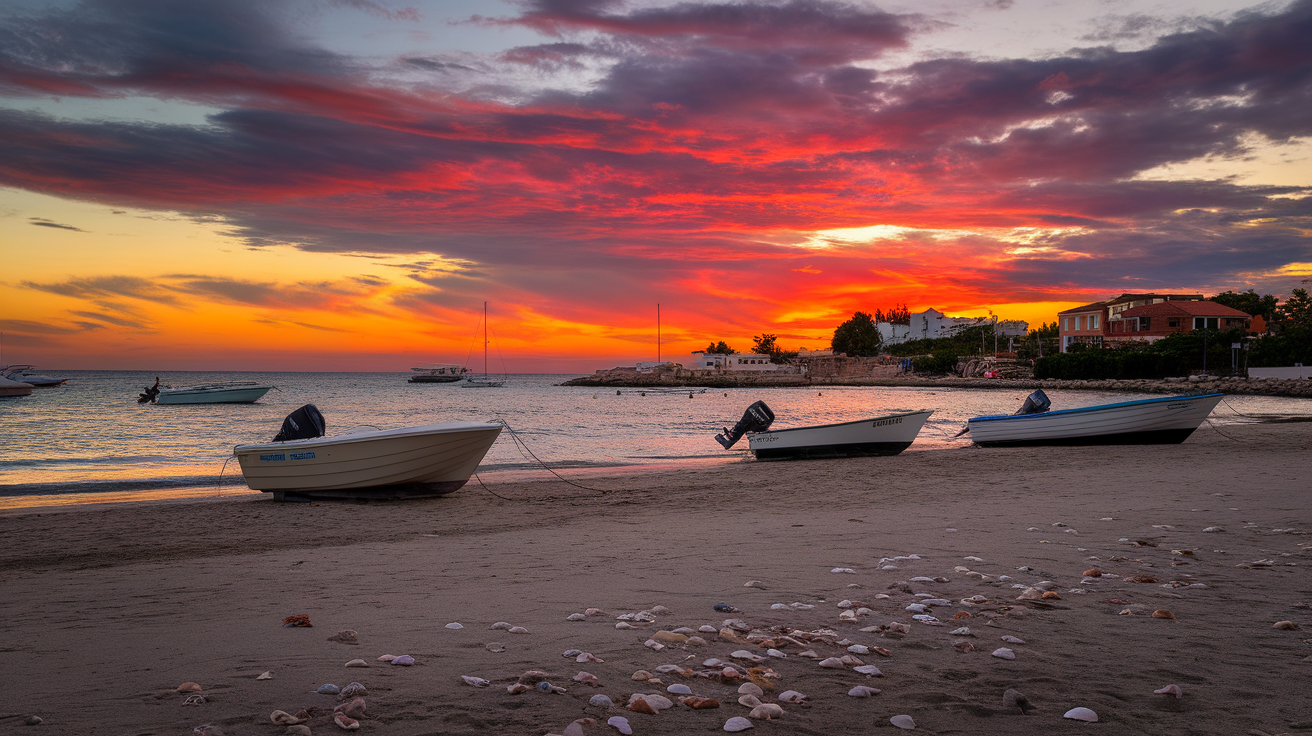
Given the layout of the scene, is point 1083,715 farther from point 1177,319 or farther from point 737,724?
point 1177,319

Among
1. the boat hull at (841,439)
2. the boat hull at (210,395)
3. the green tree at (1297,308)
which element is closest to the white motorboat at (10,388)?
the boat hull at (210,395)

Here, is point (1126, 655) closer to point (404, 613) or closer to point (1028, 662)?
point (1028, 662)

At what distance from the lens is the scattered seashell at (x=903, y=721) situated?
3.53 metres

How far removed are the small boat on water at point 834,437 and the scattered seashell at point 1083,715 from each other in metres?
18.2

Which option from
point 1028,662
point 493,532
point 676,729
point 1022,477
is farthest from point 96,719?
point 1022,477

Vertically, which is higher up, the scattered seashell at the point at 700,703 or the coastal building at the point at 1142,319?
the coastal building at the point at 1142,319

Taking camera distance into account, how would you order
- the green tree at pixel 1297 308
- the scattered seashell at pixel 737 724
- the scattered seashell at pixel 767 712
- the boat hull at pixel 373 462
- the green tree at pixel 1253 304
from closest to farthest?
the scattered seashell at pixel 737 724 → the scattered seashell at pixel 767 712 → the boat hull at pixel 373 462 → the green tree at pixel 1297 308 → the green tree at pixel 1253 304

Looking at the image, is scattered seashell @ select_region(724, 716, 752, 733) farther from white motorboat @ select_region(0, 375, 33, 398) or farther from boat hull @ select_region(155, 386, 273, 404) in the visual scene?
white motorboat @ select_region(0, 375, 33, 398)

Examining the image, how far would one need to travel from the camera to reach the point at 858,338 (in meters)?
178

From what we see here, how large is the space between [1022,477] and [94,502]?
19.0 metres

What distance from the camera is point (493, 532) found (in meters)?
10.7

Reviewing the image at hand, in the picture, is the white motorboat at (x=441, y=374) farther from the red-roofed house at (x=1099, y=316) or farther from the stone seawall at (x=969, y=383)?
the red-roofed house at (x=1099, y=316)

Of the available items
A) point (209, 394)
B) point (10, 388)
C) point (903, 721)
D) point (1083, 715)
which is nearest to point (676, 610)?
point (903, 721)

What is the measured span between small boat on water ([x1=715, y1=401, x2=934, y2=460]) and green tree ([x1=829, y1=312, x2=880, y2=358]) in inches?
6244
